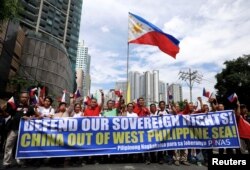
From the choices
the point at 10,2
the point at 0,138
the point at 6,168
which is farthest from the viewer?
the point at 10,2

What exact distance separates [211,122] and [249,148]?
1344mm

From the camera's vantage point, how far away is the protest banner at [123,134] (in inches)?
273

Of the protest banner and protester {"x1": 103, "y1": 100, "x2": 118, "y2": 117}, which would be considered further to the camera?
protester {"x1": 103, "y1": 100, "x2": 118, "y2": 117}

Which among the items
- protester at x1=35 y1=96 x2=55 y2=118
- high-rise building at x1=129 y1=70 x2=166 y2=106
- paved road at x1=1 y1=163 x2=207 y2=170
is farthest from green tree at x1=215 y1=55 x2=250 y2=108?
high-rise building at x1=129 y1=70 x2=166 y2=106

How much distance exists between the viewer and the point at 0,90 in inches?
1192

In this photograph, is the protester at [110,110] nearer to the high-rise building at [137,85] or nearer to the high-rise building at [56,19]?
the high-rise building at [56,19]

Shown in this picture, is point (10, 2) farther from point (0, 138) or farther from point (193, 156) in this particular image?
point (193, 156)

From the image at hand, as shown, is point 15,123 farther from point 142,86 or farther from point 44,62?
point 142,86

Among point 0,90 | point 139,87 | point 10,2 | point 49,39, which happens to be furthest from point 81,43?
point 10,2

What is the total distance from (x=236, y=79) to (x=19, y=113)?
37.0 meters

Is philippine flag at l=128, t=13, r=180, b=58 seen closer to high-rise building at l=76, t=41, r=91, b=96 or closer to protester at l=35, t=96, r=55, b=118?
protester at l=35, t=96, r=55, b=118

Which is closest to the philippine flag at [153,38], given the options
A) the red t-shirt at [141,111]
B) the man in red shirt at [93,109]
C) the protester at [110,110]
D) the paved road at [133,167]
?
the red t-shirt at [141,111]

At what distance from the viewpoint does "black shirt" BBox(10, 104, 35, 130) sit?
6.73 meters

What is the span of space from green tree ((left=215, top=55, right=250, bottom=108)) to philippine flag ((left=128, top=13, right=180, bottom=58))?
29.2 metres
